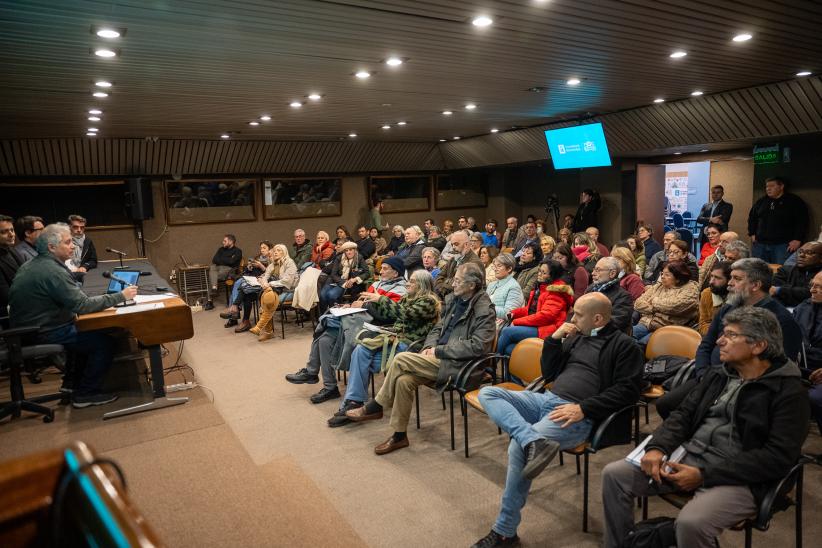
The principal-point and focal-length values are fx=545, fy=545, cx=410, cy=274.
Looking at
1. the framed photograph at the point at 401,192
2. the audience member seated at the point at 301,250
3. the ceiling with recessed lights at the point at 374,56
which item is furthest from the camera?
the framed photograph at the point at 401,192

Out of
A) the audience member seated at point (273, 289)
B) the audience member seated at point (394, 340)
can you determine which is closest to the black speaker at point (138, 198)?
the audience member seated at point (273, 289)

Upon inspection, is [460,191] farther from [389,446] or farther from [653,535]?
[653,535]

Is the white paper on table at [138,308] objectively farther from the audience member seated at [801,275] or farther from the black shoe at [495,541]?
the audience member seated at [801,275]

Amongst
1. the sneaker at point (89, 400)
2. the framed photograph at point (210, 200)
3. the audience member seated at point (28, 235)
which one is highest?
the framed photograph at point (210, 200)

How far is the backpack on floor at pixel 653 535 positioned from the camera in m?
2.38

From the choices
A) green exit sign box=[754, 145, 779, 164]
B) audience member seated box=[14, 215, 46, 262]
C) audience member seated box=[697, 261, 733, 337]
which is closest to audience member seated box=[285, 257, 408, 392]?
audience member seated box=[697, 261, 733, 337]

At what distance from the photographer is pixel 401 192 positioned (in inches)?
547

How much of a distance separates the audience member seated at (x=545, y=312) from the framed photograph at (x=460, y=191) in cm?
941

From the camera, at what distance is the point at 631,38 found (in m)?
4.12

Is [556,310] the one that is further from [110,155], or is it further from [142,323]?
[110,155]

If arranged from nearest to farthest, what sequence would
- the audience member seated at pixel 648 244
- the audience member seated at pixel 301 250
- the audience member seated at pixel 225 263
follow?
the audience member seated at pixel 648 244 → the audience member seated at pixel 301 250 → the audience member seated at pixel 225 263

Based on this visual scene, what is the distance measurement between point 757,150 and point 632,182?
242cm

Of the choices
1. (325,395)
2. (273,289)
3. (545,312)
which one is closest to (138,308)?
(325,395)

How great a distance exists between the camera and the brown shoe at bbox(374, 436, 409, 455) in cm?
398
